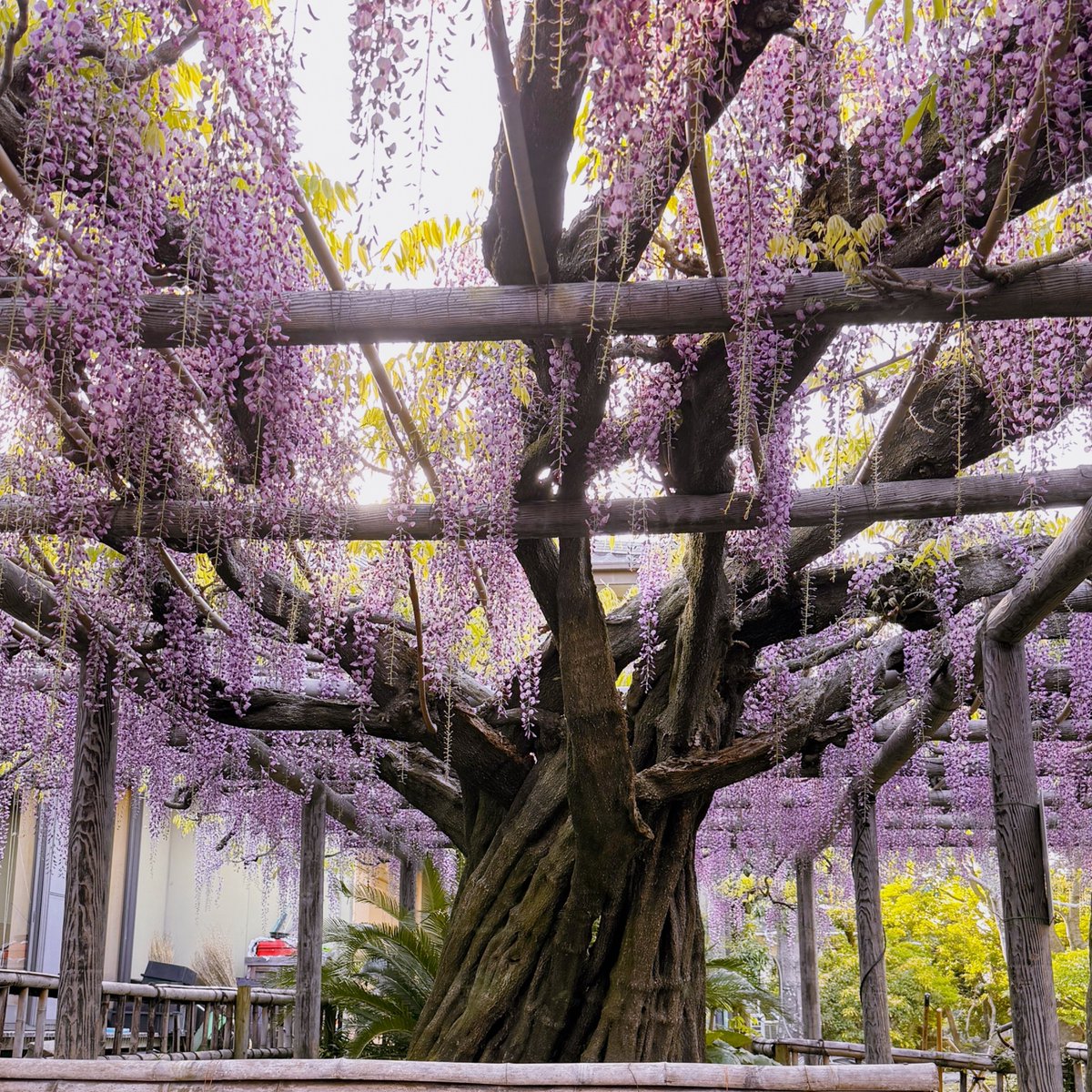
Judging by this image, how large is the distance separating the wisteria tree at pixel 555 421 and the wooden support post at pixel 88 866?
0.27 feet

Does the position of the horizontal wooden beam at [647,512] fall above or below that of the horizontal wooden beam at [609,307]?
below

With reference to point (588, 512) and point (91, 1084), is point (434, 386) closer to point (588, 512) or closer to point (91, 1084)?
point (588, 512)

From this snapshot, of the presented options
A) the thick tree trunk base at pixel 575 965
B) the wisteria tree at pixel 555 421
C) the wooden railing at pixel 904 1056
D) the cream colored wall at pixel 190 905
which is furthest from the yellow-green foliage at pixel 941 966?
the thick tree trunk base at pixel 575 965

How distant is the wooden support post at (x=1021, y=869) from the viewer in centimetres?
348

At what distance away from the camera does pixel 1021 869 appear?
367 centimetres

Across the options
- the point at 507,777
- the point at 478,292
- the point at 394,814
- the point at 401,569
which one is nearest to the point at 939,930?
the point at 394,814

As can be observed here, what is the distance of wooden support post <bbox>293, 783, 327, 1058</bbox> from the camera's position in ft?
22.3

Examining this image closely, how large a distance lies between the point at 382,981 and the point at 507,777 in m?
3.06

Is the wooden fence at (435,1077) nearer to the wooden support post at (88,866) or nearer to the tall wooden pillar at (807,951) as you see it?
the wooden support post at (88,866)

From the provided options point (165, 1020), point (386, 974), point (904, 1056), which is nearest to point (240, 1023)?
point (165, 1020)

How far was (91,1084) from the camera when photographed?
1845 millimetres

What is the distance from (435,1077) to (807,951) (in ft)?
24.7

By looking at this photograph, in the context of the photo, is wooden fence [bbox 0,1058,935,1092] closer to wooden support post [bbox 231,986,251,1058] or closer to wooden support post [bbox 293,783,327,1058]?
wooden support post [bbox 293,783,327,1058]

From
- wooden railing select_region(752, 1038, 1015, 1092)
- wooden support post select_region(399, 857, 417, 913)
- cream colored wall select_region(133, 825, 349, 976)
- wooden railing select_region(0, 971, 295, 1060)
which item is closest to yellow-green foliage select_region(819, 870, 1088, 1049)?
wooden railing select_region(752, 1038, 1015, 1092)
